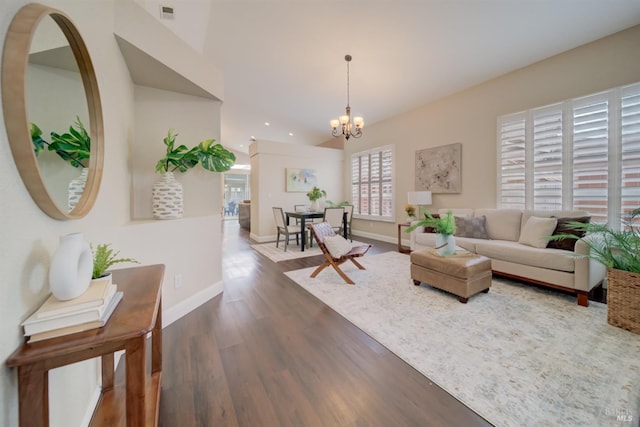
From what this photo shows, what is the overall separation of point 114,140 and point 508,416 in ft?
9.72

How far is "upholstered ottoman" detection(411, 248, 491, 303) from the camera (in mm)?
2465

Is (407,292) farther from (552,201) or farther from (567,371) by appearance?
(552,201)

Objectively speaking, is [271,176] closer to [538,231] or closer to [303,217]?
[303,217]

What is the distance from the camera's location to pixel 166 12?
282 cm

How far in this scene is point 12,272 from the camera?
0.72m

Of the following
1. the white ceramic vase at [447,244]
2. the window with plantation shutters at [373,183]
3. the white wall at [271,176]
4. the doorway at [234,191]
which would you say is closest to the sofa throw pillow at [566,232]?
the white ceramic vase at [447,244]

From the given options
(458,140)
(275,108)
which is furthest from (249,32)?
(458,140)

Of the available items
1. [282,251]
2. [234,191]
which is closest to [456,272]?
[282,251]

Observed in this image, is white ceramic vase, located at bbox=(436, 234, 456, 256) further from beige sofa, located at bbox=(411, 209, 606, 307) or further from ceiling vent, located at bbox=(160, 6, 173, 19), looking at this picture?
ceiling vent, located at bbox=(160, 6, 173, 19)

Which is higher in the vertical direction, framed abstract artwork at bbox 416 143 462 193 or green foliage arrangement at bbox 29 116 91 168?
framed abstract artwork at bbox 416 143 462 193

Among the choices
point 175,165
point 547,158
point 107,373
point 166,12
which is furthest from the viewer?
point 547,158

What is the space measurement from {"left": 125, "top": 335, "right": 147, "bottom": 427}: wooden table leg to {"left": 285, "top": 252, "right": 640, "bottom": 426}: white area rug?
60.5 inches

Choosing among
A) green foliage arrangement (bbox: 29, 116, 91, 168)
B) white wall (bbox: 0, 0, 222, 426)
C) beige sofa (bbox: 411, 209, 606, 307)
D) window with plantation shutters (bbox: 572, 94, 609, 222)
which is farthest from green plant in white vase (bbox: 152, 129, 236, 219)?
window with plantation shutters (bbox: 572, 94, 609, 222)

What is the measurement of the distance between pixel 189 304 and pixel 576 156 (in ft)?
16.7
